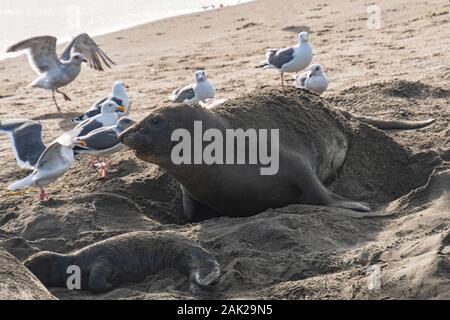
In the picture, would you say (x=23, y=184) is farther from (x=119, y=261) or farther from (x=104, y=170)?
(x=119, y=261)

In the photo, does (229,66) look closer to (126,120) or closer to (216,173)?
(126,120)

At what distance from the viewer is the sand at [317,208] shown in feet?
15.5

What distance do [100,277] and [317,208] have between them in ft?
5.28

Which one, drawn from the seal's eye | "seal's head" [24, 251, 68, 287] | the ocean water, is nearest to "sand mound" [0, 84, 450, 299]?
"seal's head" [24, 251, 68, 287]

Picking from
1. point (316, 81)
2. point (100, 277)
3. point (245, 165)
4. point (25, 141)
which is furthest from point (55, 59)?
point (100, 277)

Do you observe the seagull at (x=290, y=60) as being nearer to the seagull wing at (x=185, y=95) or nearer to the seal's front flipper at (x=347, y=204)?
the seagull wing at (x=185, y=95)

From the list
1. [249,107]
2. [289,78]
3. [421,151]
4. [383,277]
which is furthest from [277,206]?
[289,78]

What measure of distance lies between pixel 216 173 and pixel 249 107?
82 cm

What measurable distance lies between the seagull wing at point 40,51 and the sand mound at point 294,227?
4.83m

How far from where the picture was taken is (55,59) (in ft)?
41.4

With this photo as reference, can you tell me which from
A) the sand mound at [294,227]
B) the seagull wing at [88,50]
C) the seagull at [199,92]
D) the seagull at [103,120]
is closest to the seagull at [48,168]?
the sand mound at [294,227]

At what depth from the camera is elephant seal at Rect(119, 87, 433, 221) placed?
236 inches

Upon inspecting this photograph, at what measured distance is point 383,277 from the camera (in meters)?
4.44

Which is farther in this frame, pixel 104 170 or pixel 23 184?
pixel 104 170
